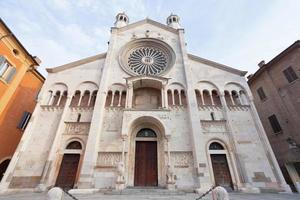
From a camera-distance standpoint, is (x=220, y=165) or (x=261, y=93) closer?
(x=220, y=165)

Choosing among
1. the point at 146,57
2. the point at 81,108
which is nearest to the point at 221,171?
the point at 81,108

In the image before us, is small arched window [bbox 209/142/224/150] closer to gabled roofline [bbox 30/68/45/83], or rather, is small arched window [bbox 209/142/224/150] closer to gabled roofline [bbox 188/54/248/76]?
gabled roofline [bbox 188/54/248/76]

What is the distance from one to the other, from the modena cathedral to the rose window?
12 cm

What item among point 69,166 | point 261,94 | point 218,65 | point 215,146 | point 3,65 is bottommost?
point 69,166

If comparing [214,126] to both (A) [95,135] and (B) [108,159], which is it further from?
(A) [95,135]

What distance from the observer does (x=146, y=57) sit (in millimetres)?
16094

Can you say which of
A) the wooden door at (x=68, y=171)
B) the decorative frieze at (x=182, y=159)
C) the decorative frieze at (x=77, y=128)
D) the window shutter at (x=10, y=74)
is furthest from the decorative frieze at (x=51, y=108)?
the decorative frieze at (x=182, y=159)

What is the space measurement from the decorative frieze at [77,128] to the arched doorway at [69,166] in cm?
82

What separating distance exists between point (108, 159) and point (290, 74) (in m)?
17.1

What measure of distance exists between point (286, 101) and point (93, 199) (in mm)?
16803

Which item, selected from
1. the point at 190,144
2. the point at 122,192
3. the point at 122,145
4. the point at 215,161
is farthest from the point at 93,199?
the point at 215,161

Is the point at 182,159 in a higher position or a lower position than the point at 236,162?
higher

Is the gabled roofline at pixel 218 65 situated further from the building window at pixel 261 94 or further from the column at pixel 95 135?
the column at pixel 95 135

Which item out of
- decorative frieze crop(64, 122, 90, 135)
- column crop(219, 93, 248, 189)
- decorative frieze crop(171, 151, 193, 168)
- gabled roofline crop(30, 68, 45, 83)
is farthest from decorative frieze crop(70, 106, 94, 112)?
column crop(219, 93, 248, 189)
